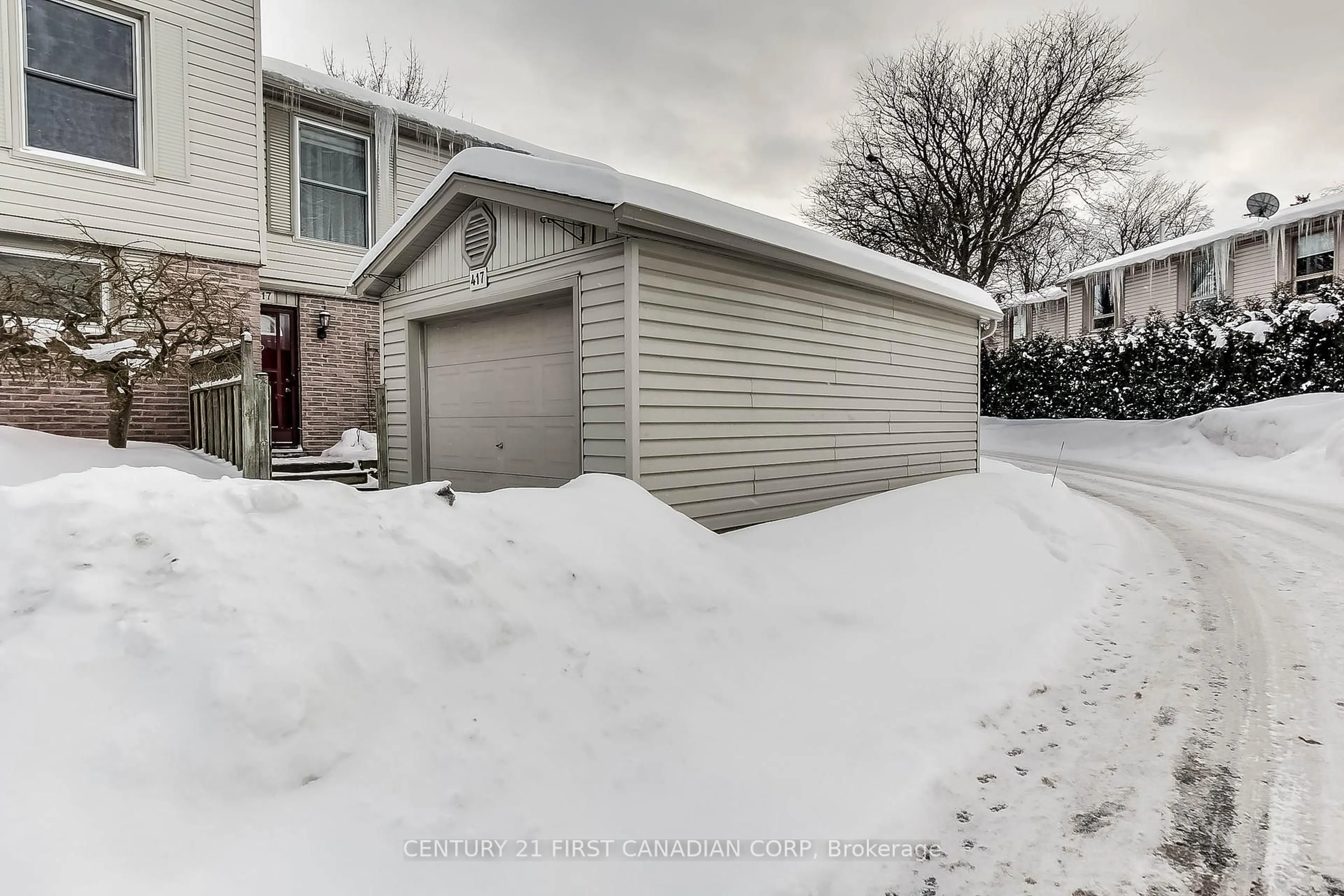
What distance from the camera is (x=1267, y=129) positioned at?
1759 centimetres

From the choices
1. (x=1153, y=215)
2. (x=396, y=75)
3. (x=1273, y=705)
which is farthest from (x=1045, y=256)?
(x=1273, y=705)

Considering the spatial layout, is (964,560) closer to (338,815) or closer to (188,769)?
(338,815)

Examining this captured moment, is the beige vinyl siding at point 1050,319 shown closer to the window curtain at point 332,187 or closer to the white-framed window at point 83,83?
the window curtain at point 332,187

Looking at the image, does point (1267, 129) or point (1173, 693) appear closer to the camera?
point (1173, 693)

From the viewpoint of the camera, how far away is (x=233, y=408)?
Result: 6457 millimetres

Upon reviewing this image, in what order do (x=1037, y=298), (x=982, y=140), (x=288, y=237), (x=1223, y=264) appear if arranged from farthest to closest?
(x=1037, y=298)
(x=1223, y=264)
(x=982, y=140)
(x=288, y=237)

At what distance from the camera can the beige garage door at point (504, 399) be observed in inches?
232

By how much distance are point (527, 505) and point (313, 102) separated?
32.0 feet

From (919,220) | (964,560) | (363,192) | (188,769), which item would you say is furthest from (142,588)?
(919,220)

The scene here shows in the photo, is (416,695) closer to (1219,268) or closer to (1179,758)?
(1179,758)

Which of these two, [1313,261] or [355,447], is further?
[1313,261]

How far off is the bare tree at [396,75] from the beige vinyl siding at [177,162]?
14.1 metres

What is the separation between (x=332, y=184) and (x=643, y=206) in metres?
8.23

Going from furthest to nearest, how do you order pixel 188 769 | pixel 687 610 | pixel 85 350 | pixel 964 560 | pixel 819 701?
1. pixel 85 350
2. pixel 964 560
3. pixel 687 610
4. pixel 819 701
5. pixel 188 769
